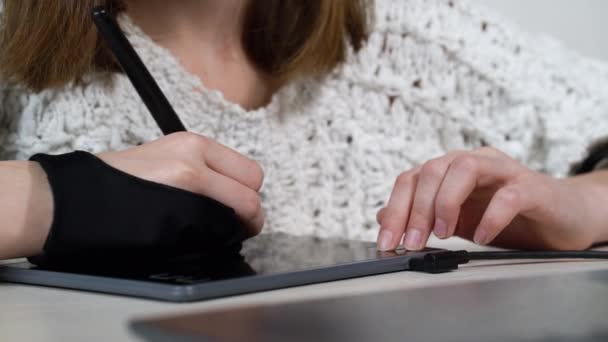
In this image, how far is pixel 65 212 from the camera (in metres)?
0.38

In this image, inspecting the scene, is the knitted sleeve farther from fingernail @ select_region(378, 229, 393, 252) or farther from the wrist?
fingernail @ select_region(378, 229, 393, 252)

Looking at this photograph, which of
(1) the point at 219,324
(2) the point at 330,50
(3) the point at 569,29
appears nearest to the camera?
(1) the point at 219,324

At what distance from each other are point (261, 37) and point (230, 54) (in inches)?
1.8

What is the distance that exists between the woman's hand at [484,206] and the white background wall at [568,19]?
713 mm

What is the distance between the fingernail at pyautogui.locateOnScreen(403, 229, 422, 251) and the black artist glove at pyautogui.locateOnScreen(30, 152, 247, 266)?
4.6 inches

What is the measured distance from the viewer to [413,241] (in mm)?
436

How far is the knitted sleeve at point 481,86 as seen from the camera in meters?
0.81

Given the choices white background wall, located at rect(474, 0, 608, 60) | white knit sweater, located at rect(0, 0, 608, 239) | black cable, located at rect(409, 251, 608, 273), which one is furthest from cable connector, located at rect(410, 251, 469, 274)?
white background wall, located at rect(474, 0, 608, 60)

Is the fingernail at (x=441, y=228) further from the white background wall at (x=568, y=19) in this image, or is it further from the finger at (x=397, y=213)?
the white background wall at (x=568, y=19)

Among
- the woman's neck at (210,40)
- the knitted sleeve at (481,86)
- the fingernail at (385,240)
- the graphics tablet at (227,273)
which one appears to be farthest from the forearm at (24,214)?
the knitted sleeve at (481,86)

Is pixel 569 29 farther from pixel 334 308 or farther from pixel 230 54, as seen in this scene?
pixel 334 308

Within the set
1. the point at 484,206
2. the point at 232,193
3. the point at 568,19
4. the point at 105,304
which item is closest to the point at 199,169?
the point at 232,193

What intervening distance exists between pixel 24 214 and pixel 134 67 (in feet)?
0.42

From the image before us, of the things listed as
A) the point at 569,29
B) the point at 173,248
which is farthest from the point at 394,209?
the point at 569,29
